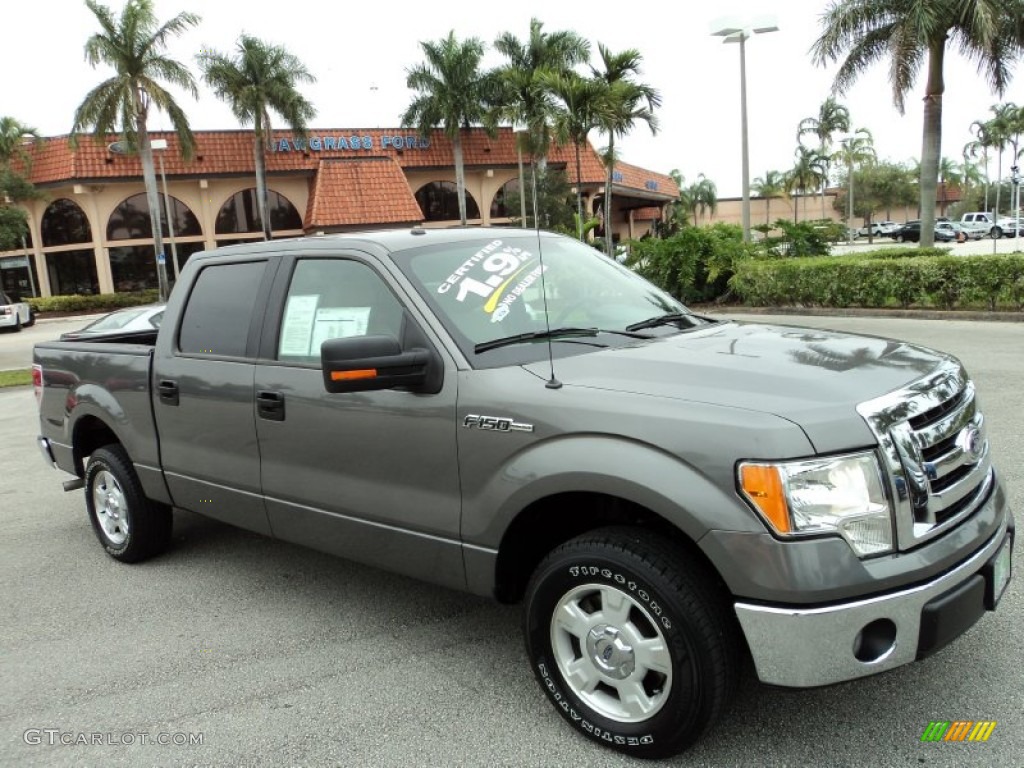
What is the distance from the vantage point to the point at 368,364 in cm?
297

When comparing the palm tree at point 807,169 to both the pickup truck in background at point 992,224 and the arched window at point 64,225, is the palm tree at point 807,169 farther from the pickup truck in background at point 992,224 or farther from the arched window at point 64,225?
the arched window at point 64,225

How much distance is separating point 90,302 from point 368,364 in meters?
39.8

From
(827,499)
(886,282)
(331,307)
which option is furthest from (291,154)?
(827,499)

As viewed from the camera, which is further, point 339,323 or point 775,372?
point 339,323

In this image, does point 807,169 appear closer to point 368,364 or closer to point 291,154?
point 291,154

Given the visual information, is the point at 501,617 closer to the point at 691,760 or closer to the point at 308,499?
the point at 308,499

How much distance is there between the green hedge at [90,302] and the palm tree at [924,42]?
99.6ft

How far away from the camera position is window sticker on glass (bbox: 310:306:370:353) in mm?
3635

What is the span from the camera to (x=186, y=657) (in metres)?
3.82

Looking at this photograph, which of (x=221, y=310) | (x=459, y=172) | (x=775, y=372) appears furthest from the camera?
(x=459, y=172)

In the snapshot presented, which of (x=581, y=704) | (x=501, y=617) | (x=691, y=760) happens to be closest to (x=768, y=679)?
(x=691, y=760)

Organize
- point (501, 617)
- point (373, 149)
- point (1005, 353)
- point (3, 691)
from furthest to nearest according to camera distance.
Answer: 1. point (373, 149)
2. point (1005, 353)
3. point (501, 617)
4. point (3, 691)

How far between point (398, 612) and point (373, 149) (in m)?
38.4

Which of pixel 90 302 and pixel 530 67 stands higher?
pixel 530 67
